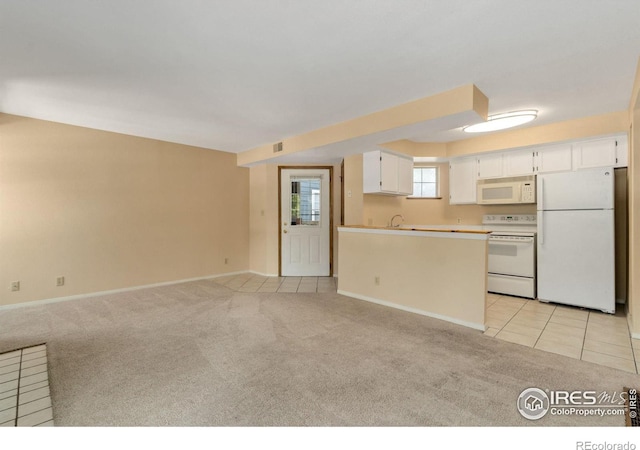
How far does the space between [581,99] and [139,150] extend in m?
6.16

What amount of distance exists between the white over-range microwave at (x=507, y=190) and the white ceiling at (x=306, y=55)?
1.11 meters

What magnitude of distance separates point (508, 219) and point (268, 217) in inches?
175

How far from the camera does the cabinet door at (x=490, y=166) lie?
4.59 metres

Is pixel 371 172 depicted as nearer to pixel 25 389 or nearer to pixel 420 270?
pixel 420 270

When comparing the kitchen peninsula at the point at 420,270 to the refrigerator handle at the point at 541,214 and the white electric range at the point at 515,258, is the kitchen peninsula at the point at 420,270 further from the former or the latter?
the refrigerator handle at the point at 541,214

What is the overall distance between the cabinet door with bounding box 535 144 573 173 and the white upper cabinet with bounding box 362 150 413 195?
1.91 m

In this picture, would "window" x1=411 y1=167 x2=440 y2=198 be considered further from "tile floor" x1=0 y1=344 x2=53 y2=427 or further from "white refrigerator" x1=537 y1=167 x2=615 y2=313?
"tile floor" x1=0 y1=344 x2=53 y2=427

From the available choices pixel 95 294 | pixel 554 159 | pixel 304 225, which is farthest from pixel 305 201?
pixel 554 159

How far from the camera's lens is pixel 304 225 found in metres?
5.75

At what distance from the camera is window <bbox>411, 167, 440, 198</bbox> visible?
570 centimetres

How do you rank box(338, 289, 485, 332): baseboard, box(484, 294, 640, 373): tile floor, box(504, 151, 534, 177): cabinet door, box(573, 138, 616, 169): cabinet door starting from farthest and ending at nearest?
box(504, 151, 534, 177): cabinet door < box(573, 138, 616, 169): cabinet door < box(338, 289, 485, 332): baseboard < box(484, 294, 640, 373): tile floor

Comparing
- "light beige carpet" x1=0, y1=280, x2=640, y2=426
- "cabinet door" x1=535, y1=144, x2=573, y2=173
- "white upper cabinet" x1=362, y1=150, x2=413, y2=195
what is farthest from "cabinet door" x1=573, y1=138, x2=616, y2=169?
"light beige carpet" x1=0, y1=280, x2=640, y2=426

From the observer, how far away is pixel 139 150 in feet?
15.3

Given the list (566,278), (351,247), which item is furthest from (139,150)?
(566,278)
